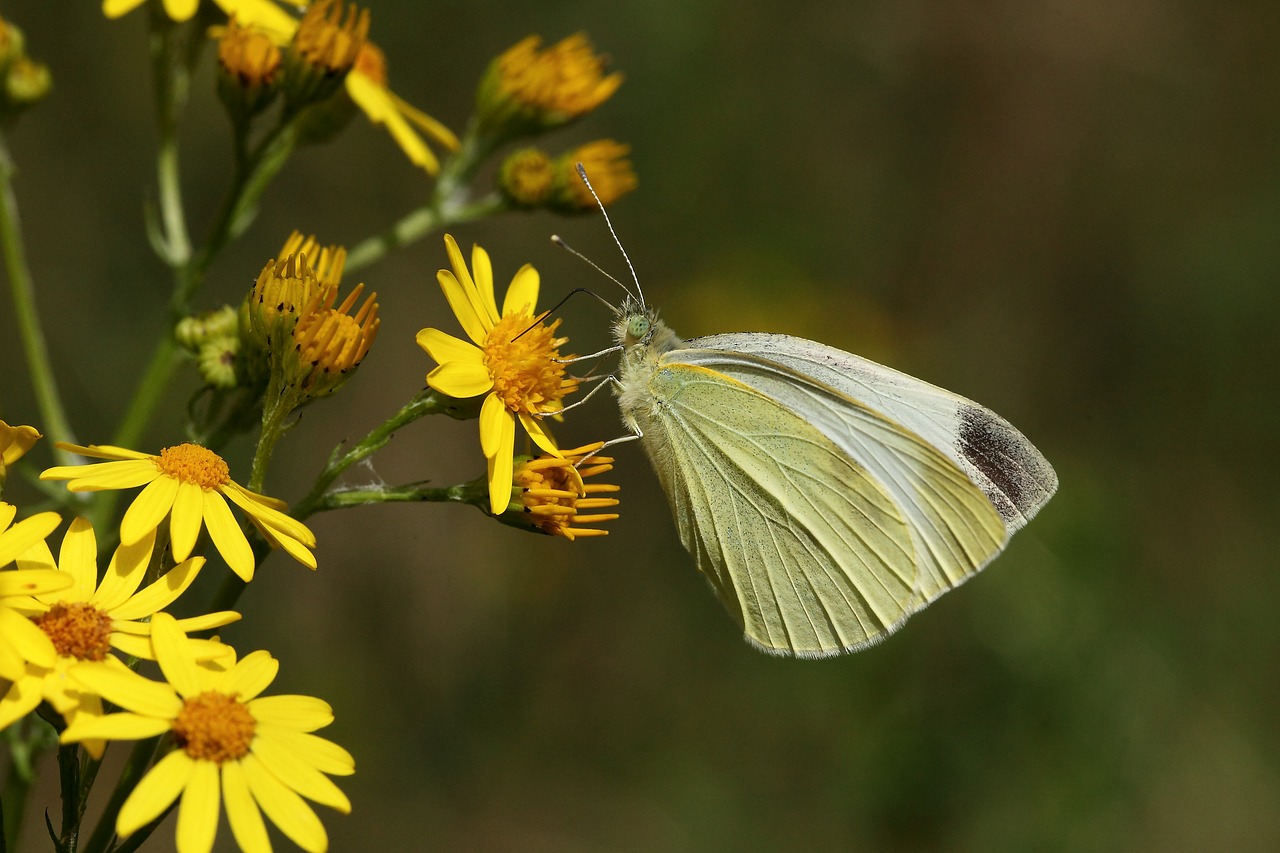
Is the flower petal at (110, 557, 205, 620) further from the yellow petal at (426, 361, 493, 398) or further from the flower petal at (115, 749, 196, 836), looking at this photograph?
the yellow petal at (426, 361, 493, 398)

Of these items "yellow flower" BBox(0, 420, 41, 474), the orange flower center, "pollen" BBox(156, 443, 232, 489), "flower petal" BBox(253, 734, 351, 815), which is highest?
the orange flower center

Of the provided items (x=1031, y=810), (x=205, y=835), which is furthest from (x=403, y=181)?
(x=205, y=835)

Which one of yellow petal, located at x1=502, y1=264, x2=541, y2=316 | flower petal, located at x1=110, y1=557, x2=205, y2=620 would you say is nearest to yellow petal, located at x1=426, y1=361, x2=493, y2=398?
yellow petal, located at x1=502, y1=264, x2=541, y2=316

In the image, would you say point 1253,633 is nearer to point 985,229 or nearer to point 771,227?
point 985,229

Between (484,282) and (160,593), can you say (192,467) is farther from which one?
(484,282)

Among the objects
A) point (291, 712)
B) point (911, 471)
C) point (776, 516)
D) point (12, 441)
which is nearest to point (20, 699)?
point (291, 712)

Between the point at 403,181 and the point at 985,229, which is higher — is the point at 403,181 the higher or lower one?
the lower one
